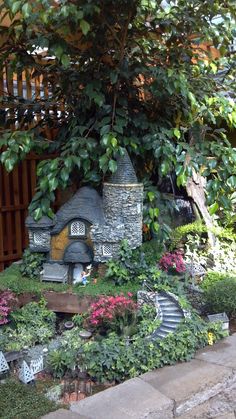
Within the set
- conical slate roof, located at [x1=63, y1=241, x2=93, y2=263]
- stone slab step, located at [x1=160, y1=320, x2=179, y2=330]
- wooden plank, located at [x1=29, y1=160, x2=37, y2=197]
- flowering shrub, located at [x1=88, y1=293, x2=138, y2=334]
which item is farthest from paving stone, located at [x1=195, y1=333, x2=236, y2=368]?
wooden plank, located at [x1=29, y1=160, x2=37, y2=197]

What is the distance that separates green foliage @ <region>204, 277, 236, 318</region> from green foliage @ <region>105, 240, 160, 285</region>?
1.72 feet

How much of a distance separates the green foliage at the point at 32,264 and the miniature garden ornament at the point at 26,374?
1.29 metres

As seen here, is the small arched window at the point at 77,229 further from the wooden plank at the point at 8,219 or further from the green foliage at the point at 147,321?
the wooden plank at the point at 8,219

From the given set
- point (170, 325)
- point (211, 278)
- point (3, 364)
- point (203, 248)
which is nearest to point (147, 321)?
point (170, 325)

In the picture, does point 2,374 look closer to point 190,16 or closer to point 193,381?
point 193,381

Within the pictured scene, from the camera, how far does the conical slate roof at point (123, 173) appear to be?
403 centimetres

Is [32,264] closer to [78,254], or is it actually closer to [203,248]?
[78,254]

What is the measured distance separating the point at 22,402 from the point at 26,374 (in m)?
0.26

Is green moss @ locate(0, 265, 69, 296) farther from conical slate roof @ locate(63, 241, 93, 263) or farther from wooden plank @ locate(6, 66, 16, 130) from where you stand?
wooden plank @ locate(6, 66, 16, 130)

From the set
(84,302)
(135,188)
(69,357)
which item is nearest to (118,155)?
(135,188)

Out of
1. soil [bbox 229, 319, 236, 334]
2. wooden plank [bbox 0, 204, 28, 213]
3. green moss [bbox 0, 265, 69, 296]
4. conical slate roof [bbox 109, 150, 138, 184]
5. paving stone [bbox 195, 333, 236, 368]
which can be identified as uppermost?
conical slate roof [bbox 109, 150, 138, 184]

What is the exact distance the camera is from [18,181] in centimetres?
553

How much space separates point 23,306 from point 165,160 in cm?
180

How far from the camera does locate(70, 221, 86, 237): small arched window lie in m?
4.13
